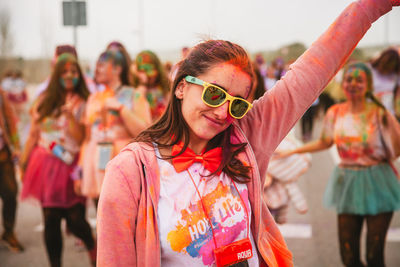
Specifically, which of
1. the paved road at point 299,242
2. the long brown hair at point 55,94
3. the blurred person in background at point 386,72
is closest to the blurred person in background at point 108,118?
the long brown hair at point 55,94

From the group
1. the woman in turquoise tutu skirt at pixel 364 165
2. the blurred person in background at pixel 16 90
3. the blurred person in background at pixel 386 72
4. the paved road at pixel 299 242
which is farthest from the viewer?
the blurred person in background at pixel 16 90

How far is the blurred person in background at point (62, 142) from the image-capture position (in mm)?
4070

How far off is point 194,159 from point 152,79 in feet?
13.6

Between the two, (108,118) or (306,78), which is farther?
(108,118)

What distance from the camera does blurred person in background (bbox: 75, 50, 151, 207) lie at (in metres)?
3.90

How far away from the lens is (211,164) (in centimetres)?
172

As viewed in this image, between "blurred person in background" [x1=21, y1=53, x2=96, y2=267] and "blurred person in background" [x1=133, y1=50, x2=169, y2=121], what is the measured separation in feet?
4.69

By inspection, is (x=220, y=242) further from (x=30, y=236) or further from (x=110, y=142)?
(x=30, y=236)

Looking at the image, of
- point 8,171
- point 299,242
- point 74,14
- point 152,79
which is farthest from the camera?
point 74,14

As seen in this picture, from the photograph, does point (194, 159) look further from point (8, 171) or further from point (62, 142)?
point (8, 171)

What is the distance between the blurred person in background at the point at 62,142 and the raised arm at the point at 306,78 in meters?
2.73

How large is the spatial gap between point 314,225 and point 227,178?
4.29 m

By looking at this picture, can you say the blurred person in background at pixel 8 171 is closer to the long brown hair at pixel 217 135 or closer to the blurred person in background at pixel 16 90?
the long brown hair at pixel 217 135

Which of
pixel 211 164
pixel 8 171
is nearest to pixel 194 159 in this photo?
pixel 211 164
